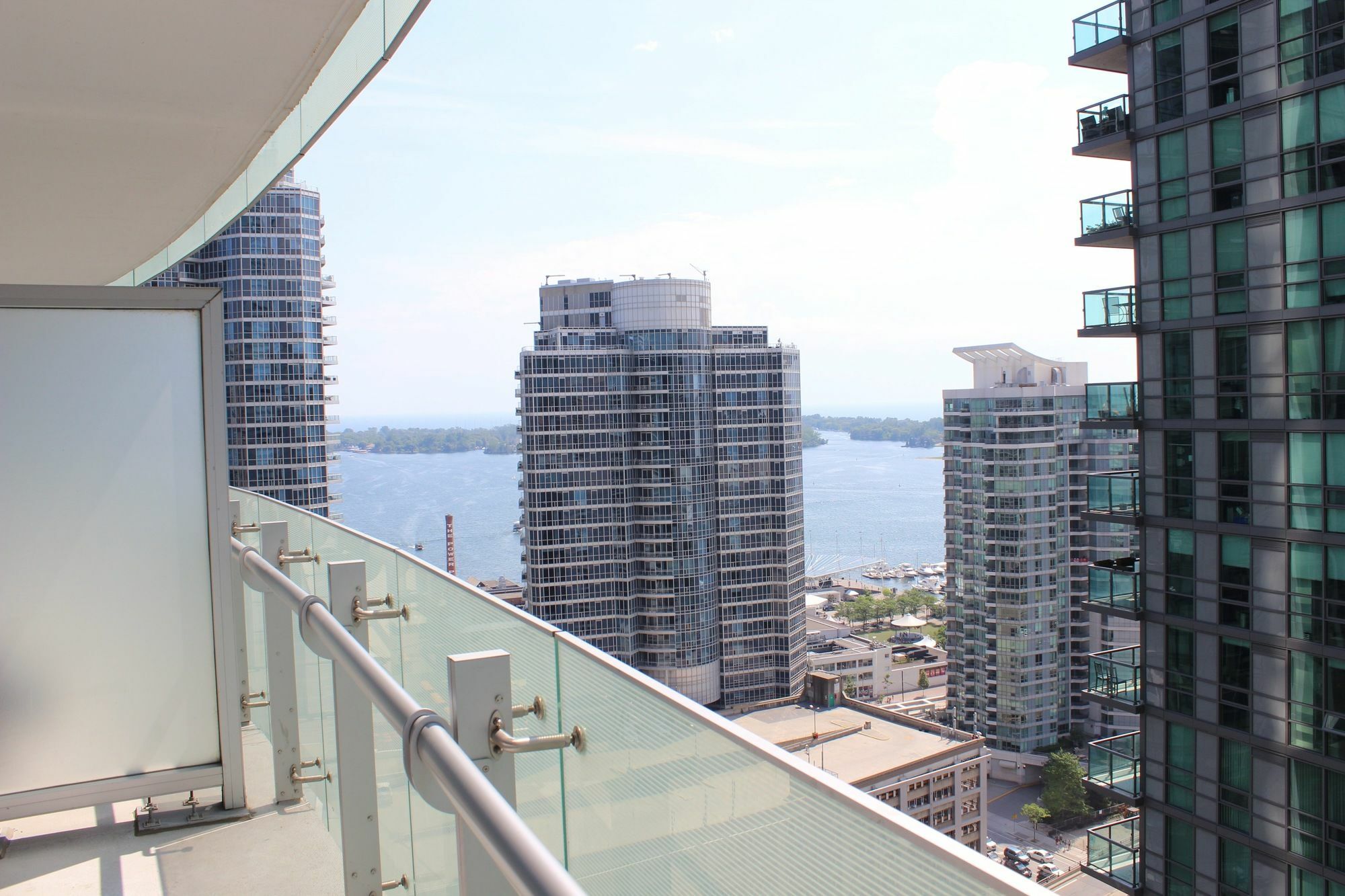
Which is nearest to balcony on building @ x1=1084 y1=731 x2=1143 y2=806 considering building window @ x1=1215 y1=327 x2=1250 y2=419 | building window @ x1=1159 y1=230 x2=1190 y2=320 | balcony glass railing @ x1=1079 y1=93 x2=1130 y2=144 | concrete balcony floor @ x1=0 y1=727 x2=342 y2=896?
building window @ x1=1215 y1=327 x2=1250 y2=419

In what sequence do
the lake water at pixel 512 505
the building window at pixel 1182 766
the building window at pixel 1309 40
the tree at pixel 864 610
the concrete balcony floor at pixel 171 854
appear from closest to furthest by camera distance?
1. the concrete balcony floor at pixel 171 854
2. the building window at pixel 1309 40
3. the building window at pixel 1182 766
4. the tree at pixel 864 610
5. the lake water at pixel 512 505

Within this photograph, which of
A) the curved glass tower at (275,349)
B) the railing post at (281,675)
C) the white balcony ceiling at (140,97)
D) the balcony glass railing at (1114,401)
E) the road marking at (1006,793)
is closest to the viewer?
the white balcony ceiling at (140,97)

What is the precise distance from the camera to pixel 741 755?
66 centimetres

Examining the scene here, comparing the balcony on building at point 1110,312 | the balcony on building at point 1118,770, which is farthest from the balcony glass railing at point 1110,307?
the balcony on building at point 1118,770

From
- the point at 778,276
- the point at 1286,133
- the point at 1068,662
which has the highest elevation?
the point at 778,276

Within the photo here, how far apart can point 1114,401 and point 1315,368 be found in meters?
1.66

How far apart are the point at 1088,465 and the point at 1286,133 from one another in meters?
22.1

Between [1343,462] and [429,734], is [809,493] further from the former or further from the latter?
[429,734]

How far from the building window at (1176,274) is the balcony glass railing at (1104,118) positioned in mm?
897

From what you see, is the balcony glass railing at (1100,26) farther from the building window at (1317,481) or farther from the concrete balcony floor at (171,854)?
the concrete balcony floor at (171,854)

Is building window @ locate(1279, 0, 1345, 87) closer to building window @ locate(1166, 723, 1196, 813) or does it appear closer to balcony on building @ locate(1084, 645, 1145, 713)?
balcony on building @ locate(1084, 645, 1145, 713)

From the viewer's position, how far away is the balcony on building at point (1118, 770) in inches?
285

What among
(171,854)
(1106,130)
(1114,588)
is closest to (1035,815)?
(1114,588)

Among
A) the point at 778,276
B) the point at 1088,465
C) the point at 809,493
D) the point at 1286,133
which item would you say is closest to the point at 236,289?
the point at 1088,465
